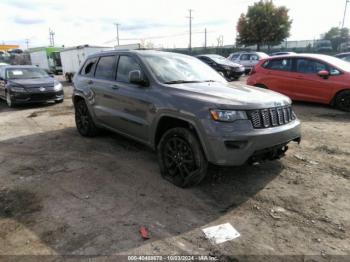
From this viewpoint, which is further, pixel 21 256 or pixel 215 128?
pixel 215 128

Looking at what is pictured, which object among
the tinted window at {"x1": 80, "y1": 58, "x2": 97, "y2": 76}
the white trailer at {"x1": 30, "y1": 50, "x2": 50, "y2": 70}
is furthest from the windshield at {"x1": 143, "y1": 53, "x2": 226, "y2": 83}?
the white trailer at {"x1": 30, "y1": 50, "x2": 50, "y2": 70}

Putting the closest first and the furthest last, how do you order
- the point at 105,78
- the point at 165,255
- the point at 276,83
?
the point at 165,255 < the point at 105,78 < the point at 276,83

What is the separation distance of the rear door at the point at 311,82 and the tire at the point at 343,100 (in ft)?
0.83

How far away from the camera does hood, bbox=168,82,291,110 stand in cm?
350

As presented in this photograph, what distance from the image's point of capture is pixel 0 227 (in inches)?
124

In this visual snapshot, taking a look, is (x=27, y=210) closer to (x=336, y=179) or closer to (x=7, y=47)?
(x=336, y=179)

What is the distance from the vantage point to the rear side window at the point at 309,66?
8516 mm

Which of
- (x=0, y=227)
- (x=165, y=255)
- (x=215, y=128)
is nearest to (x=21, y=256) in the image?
(x=0, y=227)

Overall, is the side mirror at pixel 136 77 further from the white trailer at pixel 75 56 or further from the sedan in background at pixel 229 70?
the white trailer at pixel 75 56

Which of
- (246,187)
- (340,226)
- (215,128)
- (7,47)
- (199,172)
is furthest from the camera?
(7,47)

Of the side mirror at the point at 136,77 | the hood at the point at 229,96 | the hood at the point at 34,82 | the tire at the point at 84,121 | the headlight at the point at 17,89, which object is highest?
the side mirror at the point at 136,77

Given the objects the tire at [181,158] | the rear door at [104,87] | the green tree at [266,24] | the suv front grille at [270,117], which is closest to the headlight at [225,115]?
the suv front grille at [270,117]

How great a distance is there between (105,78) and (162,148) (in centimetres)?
208

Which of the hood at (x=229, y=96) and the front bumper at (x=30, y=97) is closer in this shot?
the hood at (x=229, y=96)
